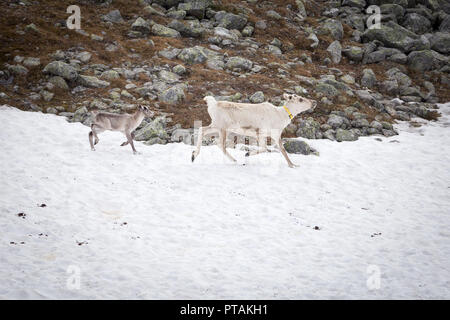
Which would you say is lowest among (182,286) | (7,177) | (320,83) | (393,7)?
(182,286)

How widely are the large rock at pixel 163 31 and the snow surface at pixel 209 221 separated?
1034cm

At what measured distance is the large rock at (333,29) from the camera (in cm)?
2384

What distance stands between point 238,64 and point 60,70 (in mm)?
8894

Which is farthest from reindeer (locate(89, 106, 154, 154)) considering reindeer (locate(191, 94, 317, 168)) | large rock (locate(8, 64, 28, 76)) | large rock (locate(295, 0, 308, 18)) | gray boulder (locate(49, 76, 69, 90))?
large rock (locate(295, 0, 308, 18))

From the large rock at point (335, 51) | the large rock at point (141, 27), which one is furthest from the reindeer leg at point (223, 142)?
the large rock at point (335, 51)

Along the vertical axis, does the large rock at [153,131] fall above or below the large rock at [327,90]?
below

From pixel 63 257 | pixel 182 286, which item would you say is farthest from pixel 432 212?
pixel 63 257

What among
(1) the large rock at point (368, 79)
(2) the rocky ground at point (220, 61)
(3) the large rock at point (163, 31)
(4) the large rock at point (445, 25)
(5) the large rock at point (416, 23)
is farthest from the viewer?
(4) the large rock at point (445, 25)

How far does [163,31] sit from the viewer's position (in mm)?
20516

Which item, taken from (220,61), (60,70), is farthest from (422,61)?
(60,70)

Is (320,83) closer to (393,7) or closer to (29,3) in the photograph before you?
(393,7)

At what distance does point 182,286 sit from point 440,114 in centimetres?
1750

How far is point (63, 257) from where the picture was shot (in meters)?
6.00

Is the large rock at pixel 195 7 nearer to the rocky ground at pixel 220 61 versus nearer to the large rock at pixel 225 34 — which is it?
the rocky ground at pixel 220 61
